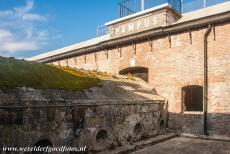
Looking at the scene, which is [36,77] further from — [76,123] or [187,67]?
[187,67]

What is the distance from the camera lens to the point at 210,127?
961 centimetres

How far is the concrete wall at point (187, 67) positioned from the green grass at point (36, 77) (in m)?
4.48

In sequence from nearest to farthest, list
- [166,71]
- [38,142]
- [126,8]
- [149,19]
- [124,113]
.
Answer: [38,142] → [124,113] → [166,71] → [149,19] → [126,8]

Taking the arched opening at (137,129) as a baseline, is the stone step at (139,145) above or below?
below

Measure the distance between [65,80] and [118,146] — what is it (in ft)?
8.16

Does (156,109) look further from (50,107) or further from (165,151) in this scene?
(50,107)

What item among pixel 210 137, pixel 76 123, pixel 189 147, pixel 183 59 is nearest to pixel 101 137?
pixel 76 123

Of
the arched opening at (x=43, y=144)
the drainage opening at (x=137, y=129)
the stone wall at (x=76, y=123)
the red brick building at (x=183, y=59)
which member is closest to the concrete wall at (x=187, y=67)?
the red brick building at (x=183, y=59)

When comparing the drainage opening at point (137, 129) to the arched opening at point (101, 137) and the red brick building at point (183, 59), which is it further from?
the red brick building at point (183, 59)

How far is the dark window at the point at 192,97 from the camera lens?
10742 mm

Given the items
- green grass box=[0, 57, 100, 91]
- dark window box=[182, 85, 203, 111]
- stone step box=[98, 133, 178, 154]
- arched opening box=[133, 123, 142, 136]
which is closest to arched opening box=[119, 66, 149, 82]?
dark window box=[182, 85, 203, 111]

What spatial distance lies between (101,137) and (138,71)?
270 inches

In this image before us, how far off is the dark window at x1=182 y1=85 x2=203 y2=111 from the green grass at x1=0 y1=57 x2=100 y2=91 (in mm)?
4840

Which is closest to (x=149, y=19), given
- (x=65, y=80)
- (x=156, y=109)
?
(x=156, y=109)
